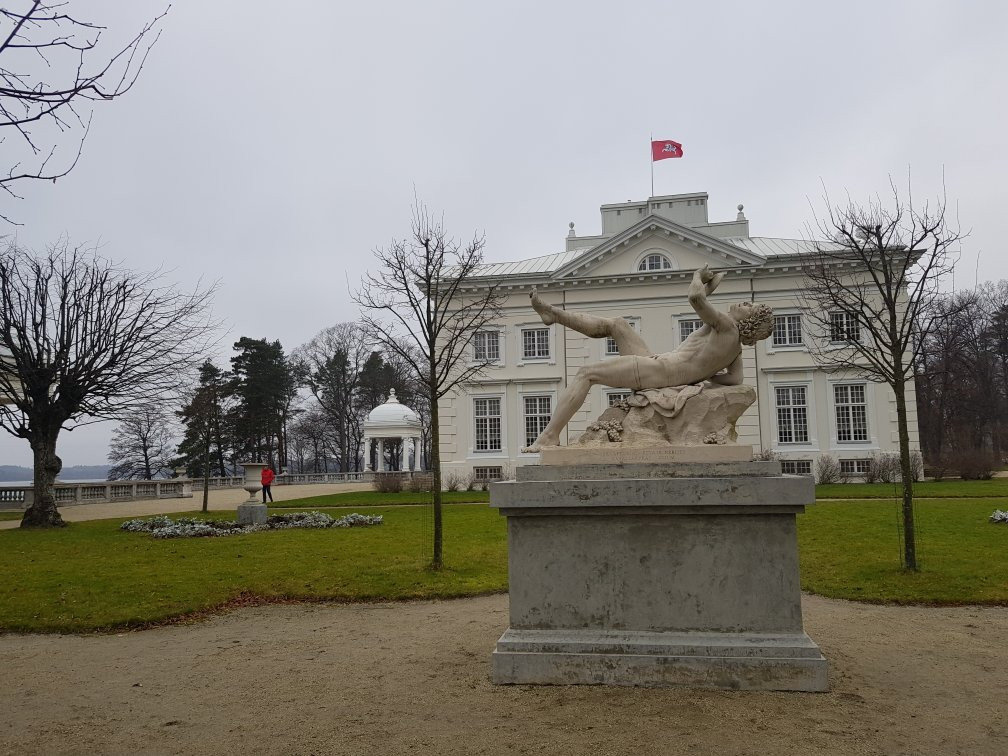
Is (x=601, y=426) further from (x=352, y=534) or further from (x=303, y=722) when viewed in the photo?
(x=352, y=534)

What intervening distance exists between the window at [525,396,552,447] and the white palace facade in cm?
5

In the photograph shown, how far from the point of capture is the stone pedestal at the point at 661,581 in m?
5.56

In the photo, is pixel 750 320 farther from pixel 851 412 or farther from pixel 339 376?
pixel 339 376

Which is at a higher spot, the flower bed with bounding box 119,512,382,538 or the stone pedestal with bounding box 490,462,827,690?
the stone pedestal with bounding box 490,462,827,690

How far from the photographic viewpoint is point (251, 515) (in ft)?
64.3

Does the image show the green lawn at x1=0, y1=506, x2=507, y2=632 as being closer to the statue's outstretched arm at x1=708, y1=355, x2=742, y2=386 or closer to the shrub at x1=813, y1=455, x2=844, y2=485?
the statue's outstretched arm at x1=708, y1=355, x2=742, y2=386

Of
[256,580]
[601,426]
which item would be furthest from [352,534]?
[601,426]

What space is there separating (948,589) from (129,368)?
22.4 meters

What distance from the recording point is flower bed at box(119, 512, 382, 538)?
18.0 meters

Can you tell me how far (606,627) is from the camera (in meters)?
5.79

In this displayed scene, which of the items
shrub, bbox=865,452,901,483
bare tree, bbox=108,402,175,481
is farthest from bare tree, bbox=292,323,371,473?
shrub, bbox=865,452,901,483

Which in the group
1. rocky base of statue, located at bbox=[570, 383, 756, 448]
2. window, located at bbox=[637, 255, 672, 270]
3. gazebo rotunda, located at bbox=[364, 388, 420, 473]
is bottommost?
rocky base of statue, located at bbox=[570, 383, 756, 448]

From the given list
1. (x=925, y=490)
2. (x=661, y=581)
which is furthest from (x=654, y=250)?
(x=661, y=581)

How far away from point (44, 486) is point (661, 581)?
853 inches
